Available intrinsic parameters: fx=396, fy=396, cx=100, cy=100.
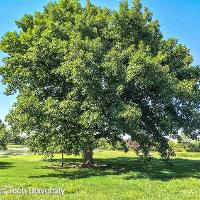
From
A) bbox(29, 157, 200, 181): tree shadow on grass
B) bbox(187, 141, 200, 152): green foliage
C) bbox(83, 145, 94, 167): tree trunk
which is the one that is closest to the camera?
bbox(29, 157, 200, 181): tree shadow on grass

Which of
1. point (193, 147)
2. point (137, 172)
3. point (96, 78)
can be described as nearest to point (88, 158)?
point (137, 172)

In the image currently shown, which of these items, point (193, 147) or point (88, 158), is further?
point (193, 147)

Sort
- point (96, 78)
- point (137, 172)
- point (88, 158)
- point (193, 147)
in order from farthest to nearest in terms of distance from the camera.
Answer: point (193, 147) → point (88, 158) → point (137, 172) → point (96, 78)

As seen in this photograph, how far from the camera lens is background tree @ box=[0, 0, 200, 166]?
34.8 meters

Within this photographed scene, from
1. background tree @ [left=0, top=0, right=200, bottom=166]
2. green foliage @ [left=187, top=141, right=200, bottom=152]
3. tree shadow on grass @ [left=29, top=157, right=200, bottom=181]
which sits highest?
background tree @ [left=0, top=0, right=200, bottom=166]

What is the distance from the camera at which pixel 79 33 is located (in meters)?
37.7

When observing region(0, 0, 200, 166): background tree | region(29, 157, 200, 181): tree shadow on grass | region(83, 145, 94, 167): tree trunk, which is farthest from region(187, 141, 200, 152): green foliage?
region(0, 0, 200, 166): background tree

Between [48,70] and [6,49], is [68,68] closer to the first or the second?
[48,70]

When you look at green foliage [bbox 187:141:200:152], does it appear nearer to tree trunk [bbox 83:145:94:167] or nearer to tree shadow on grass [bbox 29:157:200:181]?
tree trunk [bbox 83:145:94:167]

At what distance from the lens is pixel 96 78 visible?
3456cm

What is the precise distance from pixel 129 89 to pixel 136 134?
4.45 metres

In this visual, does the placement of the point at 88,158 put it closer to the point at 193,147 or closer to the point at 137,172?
the point at 137,172

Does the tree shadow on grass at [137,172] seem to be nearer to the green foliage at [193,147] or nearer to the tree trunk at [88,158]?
the tree trunk at [88,158]

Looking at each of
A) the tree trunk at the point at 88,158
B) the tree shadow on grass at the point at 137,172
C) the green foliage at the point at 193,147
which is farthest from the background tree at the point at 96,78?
the green foliage at the point at 193,147
